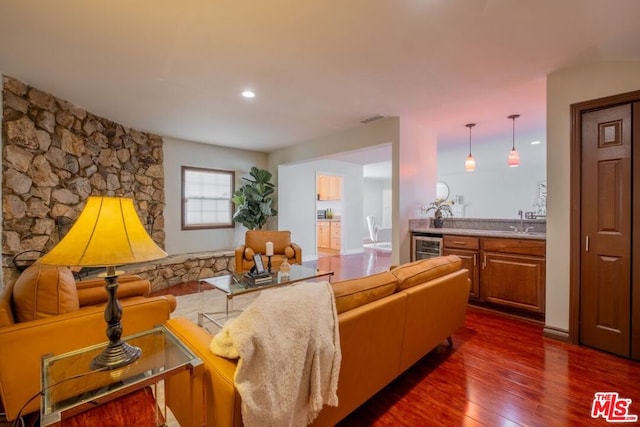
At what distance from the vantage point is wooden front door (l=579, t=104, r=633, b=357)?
232cm

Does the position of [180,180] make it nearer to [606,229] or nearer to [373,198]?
[606,229]

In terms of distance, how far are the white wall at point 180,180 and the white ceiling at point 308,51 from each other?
4.63 feet

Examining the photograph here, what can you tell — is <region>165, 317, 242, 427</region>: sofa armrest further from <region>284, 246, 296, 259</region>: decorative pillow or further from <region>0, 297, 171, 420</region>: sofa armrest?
<region>284, 246, 296, 259</region>: decorative pillow

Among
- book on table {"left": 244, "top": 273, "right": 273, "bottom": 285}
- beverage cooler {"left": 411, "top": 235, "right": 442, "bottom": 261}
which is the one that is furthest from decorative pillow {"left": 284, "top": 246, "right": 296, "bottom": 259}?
beverage cooler {"left": 411, "top": 235, "right": 442, "bottom": 261}

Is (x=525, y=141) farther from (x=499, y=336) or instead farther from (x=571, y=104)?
(x=499, y=336)

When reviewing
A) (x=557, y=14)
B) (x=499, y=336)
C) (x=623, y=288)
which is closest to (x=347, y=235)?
(x=499, y=336)

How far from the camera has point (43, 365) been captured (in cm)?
124

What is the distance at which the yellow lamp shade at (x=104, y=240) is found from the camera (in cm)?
114

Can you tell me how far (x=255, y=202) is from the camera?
18.2ft

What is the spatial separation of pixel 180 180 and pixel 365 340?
15.6ft

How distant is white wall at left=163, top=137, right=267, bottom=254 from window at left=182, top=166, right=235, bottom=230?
0.10m

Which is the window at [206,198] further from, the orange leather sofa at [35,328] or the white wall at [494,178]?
the white wall at [494,178]

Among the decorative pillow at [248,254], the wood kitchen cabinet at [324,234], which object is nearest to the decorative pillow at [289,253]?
the decorative pillow at [248,254]

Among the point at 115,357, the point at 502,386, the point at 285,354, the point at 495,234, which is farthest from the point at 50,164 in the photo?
the point at 495,234
